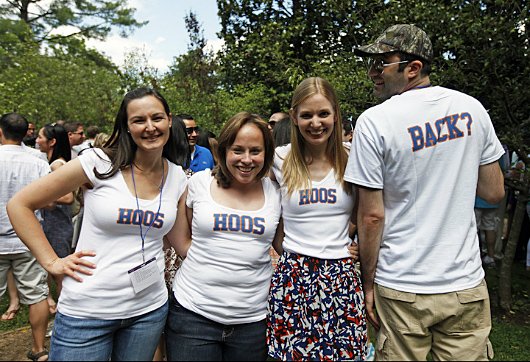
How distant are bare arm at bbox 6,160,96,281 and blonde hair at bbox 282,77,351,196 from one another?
109 cm

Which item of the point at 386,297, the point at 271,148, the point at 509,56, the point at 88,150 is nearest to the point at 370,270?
the point at 386,297

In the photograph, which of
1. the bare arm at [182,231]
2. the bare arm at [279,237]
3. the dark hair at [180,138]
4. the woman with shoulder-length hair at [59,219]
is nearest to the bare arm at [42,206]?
the bare arm at [182,231]

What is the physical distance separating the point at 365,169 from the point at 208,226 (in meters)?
0.89

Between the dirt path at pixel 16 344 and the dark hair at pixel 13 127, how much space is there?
7.22 ft

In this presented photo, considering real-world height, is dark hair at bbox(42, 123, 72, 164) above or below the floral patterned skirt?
above

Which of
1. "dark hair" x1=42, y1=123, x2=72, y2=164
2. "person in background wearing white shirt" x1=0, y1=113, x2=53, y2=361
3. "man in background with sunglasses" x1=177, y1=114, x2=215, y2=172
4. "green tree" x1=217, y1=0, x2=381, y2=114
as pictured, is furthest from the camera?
"green tree" x1=217, y1=0, x2=381, y2=114

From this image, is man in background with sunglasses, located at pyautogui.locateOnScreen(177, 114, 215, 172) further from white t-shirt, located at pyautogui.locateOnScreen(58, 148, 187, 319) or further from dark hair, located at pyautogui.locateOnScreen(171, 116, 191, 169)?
white t-shirt, located at pyautogui.locateOnScreen(58, 148, 187, 319)

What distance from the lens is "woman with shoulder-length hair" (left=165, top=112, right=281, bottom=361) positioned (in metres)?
2.04

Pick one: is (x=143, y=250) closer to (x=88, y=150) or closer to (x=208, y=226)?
(x=208, y=226)

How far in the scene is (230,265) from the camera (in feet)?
6.70

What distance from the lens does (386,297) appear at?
1938 mm

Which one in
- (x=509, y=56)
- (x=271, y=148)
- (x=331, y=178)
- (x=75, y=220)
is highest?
(x=509, y=56)

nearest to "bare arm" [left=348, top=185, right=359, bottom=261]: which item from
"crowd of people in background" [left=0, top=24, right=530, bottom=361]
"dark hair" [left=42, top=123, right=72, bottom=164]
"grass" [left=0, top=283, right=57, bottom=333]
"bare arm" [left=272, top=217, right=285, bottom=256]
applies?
"crowd of people in background" [left=0, top=24, right=530, bottom=361]

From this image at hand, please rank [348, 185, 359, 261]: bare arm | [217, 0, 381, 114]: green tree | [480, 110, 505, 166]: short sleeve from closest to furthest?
[480, 110, 505, 166]: short sleeve → [348, 185, 359, 261]: bare arm → [217, 0, 381, 114]: green tree
